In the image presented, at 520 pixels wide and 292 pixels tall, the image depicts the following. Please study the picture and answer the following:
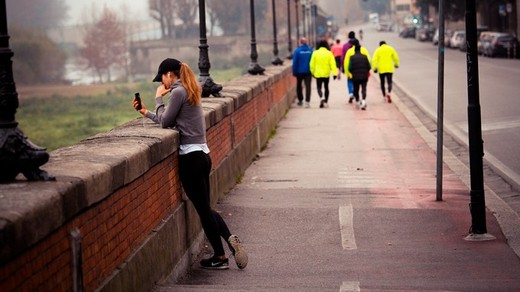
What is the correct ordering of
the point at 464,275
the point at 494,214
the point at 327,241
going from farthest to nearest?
the point at 494,214 < the point at 327,241 < the point at 464,275

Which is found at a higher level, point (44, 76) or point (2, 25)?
point (2, 25)

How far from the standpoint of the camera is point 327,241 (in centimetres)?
1078

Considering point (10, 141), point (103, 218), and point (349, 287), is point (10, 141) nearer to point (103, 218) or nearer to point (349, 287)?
point (103, 218)

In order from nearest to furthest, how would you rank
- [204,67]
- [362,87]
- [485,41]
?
1. [204,67]
2. [362,87]
3. [485,41]

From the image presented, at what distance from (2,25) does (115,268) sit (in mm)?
1715

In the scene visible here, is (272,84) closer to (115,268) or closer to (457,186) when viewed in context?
(457,186)

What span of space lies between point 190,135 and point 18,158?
3473 mm

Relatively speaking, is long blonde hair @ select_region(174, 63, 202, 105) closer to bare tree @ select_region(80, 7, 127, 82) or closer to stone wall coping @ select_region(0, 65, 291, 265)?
stone wall coping @ select_region(0, 65, 291, 265)

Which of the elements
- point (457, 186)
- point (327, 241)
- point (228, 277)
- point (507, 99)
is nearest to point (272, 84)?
point (507, 99)

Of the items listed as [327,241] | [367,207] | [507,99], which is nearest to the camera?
[327,241]

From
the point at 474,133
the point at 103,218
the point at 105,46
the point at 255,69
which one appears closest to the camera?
the point at 103,218

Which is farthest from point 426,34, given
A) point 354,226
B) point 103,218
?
point 103,218

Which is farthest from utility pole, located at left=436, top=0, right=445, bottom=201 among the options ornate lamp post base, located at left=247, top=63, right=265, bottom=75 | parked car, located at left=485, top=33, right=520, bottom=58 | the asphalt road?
parked car, located at left=485, top=33, right=520, bottom=58

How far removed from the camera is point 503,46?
2621 inches
